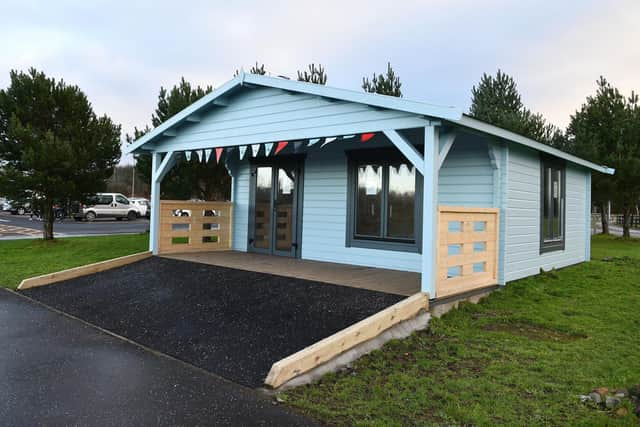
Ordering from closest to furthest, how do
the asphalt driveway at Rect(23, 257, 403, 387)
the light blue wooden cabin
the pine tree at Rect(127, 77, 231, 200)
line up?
the asphalt driveway at Rect(23, 257, 403, 387)
the light blue wooden cabin
the pine tree at Rect(127, 77, 231, 200)

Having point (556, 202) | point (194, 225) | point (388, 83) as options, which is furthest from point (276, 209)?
point (388, 83)

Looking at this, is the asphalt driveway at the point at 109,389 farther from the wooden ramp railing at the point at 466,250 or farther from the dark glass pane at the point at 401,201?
the dark glass pane at the point at 401,201

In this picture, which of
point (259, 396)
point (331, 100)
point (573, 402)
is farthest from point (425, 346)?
point (331, 100)

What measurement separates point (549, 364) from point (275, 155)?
622 cm

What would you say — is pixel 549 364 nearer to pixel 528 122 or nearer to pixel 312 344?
pixel 312 344

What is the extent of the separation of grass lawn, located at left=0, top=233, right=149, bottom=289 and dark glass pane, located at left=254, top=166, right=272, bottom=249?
3658 mm

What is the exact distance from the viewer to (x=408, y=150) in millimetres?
5121

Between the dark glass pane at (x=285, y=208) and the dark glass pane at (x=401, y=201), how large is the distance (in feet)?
7.13

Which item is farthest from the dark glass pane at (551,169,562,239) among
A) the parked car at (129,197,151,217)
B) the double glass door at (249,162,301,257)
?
the parked car at (129,197,151,217)

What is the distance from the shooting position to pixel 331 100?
19.6 ft

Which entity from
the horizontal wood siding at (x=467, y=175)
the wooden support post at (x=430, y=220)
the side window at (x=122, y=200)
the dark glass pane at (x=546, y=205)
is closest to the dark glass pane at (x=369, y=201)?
the horizontal wood siding at (x=467, y=175)

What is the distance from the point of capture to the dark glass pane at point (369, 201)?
7352mm

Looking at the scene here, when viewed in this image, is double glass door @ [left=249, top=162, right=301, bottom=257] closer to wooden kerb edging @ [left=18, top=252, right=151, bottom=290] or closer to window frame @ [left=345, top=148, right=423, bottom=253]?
window frame @ [left=345, top=148, right=423, bottom=253]

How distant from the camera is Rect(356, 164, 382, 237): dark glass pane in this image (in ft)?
24.1
